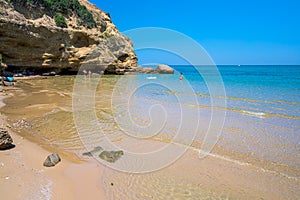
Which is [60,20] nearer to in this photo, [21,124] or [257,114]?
[21,124]

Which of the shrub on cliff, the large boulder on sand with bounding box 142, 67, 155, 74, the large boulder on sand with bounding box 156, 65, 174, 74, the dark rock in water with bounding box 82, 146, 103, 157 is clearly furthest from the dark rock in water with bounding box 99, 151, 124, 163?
the large boulder on sand with bounding box 156, 65, 174, 74

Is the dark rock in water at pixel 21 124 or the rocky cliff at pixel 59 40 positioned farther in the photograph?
the rocky cliff at pixel 59 40

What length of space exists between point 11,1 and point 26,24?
309 centimetres

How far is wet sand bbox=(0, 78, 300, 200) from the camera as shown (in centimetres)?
414

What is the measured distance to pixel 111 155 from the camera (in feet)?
19.1

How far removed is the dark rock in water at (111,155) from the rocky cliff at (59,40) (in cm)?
2447

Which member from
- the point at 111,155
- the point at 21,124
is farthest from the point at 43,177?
the point at 21,124

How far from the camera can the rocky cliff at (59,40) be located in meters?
25.3

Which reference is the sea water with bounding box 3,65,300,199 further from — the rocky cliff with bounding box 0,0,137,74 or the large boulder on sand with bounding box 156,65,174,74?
the large boulder on sand with bounding box 156,65,174,74

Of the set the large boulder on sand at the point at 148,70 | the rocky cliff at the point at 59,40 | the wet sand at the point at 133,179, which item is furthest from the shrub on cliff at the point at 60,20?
the wet sand at the point at 133,179

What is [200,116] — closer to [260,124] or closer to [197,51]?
[260,124]

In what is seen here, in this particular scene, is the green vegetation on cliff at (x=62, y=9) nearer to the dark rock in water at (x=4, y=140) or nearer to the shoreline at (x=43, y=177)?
the dark rock in water at (x=4, y=140)

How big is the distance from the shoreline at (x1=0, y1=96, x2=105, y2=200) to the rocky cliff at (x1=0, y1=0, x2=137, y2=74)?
24.0m

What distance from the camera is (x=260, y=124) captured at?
32.9 feet
